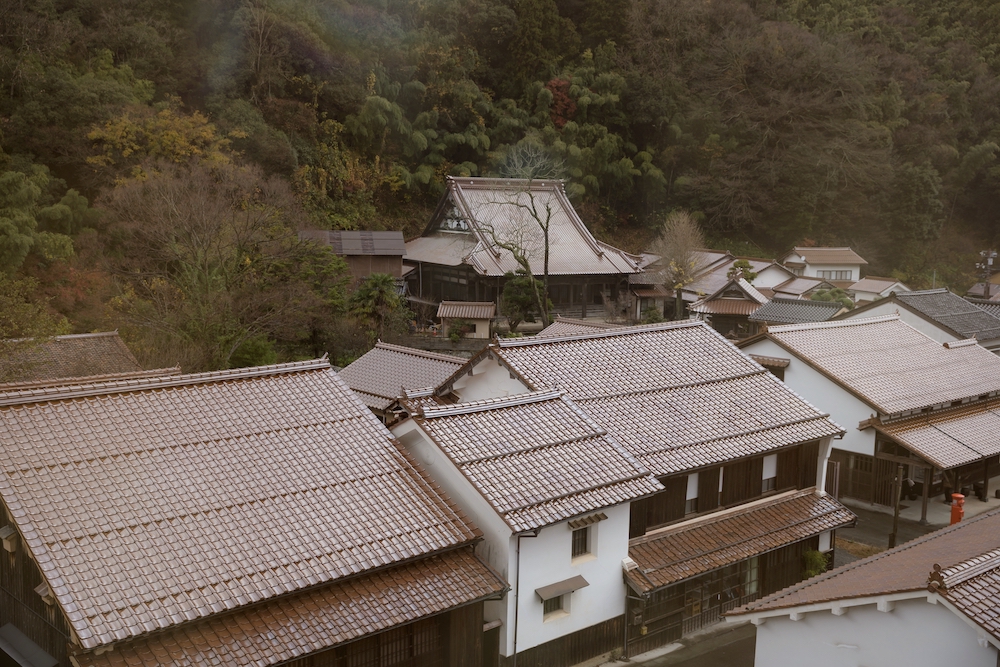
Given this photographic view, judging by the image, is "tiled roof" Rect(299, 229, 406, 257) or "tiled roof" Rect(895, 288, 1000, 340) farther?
"tiled roof" Rect(299, 229, 406, 257)

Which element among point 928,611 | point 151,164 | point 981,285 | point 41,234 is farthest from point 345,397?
point 981,285

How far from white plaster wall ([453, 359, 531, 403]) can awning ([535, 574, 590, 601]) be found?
366 centimetres

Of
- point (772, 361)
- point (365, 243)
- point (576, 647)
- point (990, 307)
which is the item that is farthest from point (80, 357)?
point (990, 307)

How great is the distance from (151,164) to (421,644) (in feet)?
80.5

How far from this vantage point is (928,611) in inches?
317

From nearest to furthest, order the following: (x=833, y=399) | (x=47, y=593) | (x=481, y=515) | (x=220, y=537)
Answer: (x=47, y=593) < (x=220, y=537) < (x=481, y=515) < (x=833, y=399)

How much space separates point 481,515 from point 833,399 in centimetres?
1154

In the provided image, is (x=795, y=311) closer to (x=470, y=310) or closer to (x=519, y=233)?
(x=519, y=233)

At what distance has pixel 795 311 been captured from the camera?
30125mm

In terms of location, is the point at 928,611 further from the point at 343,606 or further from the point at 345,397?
the point at 345,397

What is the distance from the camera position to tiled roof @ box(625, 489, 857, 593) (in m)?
12.3

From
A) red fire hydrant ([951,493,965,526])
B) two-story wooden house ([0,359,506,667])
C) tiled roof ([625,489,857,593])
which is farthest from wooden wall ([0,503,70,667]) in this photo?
red fire hydrant ([951,493,965,526])

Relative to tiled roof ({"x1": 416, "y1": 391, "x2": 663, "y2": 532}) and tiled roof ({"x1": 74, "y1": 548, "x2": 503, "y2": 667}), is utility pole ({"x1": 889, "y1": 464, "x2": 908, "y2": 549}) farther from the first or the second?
tiled roof ({"x1": 74, "y1": 548, "x2": 503, "y2": 667})

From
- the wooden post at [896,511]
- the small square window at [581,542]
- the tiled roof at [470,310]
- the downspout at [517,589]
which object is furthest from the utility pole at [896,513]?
the tiled roof at [470,310]
